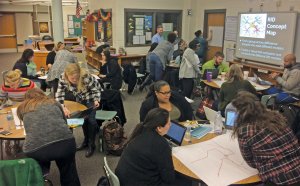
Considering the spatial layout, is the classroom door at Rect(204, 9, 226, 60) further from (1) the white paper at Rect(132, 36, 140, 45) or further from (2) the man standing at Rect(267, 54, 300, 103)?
(2) the man standing at Rect(267, 54, 300, 103)

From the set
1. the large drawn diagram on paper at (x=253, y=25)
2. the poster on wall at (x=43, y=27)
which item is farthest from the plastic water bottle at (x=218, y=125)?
the poster on wall at (x=43, y=27)

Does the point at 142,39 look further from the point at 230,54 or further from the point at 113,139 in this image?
the point at 113,139

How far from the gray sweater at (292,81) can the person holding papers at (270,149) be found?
10.1 feet

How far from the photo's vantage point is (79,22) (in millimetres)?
14828

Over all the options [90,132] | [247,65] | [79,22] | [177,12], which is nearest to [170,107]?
[90,132]

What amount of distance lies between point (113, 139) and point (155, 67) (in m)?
3.36

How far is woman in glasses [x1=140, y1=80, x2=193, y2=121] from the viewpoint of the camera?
3.39m

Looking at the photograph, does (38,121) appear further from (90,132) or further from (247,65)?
(247,65)

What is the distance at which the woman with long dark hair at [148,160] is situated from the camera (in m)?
2.25

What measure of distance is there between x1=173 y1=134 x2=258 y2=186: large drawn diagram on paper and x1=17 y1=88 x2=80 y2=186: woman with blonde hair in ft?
3.51

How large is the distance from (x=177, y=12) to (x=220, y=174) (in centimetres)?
822

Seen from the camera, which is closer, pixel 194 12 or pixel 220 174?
pixel 220 174

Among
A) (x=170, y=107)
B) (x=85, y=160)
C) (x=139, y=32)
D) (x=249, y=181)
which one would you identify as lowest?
(x=85, y=160)

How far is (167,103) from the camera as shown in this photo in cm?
351
